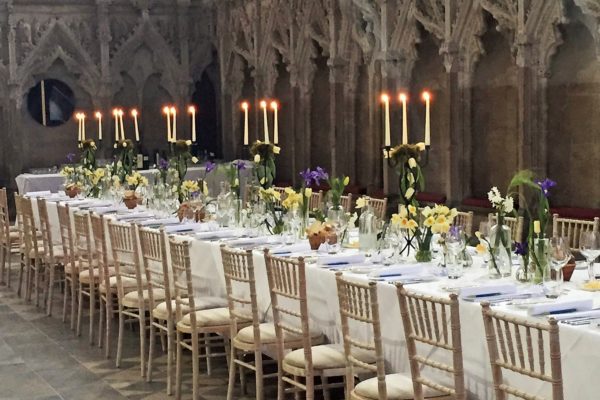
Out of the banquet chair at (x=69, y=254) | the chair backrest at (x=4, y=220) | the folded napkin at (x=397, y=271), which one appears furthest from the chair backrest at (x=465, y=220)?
the chair backrest at (x=4, y=220)

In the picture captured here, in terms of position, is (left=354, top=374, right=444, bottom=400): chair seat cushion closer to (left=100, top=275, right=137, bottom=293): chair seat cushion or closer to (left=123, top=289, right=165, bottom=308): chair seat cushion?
(left=123, top=289, right=165, bottom=308): chair seat cushion

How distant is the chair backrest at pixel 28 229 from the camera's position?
10.3m

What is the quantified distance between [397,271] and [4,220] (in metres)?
7.28

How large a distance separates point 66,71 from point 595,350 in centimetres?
1547

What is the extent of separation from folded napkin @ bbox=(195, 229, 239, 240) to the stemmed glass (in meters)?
3.24

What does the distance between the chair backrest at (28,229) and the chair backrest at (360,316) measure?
5561 millimetres

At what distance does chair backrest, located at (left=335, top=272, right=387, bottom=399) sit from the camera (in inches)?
197

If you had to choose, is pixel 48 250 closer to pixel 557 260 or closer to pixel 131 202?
pixel 131 202

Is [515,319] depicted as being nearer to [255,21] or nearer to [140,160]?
[140,160]

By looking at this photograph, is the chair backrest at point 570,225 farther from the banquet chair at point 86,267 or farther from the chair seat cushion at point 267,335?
the banquet chair at point 86,267

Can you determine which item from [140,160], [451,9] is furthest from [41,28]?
[451,9]

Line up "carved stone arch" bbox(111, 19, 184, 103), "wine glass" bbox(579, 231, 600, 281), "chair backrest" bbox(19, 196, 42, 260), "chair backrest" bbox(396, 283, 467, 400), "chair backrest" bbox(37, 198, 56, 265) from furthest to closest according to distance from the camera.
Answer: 1. "carved stone arch" bbox(111, 19, 184, 103)
2. "chair backrest" bbox(19, 196, 42, 260)
3. "chair backrest" bbox(37, 198, 56, 265)
4. "wine glass" bbox(579, 231, 600, 281)
5. "chair backrest" bbox(396, 283, 467, 400)

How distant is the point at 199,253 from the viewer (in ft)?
25.5

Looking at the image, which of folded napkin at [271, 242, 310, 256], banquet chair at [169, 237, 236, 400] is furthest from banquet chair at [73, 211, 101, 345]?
folded napkin at [271, 242, 310, 256]
